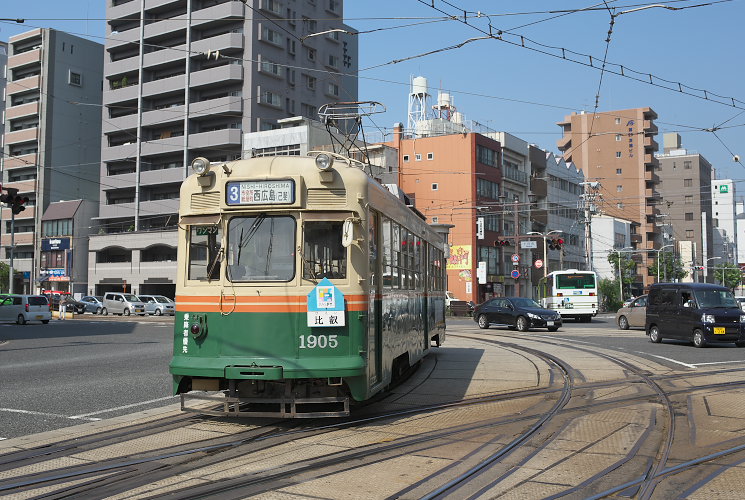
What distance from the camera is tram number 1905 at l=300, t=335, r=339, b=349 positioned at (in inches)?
295

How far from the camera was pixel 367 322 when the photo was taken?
25.7 ft

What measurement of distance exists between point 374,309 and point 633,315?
2312cm

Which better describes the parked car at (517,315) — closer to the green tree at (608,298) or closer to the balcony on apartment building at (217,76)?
the green tree at (608,298)

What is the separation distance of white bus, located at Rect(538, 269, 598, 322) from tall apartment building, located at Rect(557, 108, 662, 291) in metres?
58.7

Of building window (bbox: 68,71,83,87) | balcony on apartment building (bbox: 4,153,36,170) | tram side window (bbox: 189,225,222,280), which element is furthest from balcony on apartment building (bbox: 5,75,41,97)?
tram side window (bbox: 189,225,222,280)

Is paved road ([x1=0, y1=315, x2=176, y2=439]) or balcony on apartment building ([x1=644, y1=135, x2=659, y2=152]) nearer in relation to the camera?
paved road ([x1=0, y1=315, x2=176, y2=439])

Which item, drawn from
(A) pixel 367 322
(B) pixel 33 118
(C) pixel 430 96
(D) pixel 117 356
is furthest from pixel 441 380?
(B) pixel 33 118

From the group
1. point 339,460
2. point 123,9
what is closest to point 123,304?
point 123,9

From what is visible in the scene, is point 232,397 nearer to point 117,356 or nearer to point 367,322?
point 367,322

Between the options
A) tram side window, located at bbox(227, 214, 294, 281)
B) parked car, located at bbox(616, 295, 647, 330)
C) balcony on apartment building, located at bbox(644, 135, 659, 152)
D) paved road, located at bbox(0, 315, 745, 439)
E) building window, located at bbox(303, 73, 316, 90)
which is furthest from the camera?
balcony on apartment building, located at bbox(644, 135, 659, 152)

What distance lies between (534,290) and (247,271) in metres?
66.7

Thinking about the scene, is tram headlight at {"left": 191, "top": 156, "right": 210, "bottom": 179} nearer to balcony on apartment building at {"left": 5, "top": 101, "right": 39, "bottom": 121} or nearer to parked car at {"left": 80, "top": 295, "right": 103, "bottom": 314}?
parked car at {"left": 80, "top": 295, "right": 103, "bottom": 314}

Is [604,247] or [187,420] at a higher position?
[604,247]

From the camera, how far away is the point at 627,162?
9675 cm
